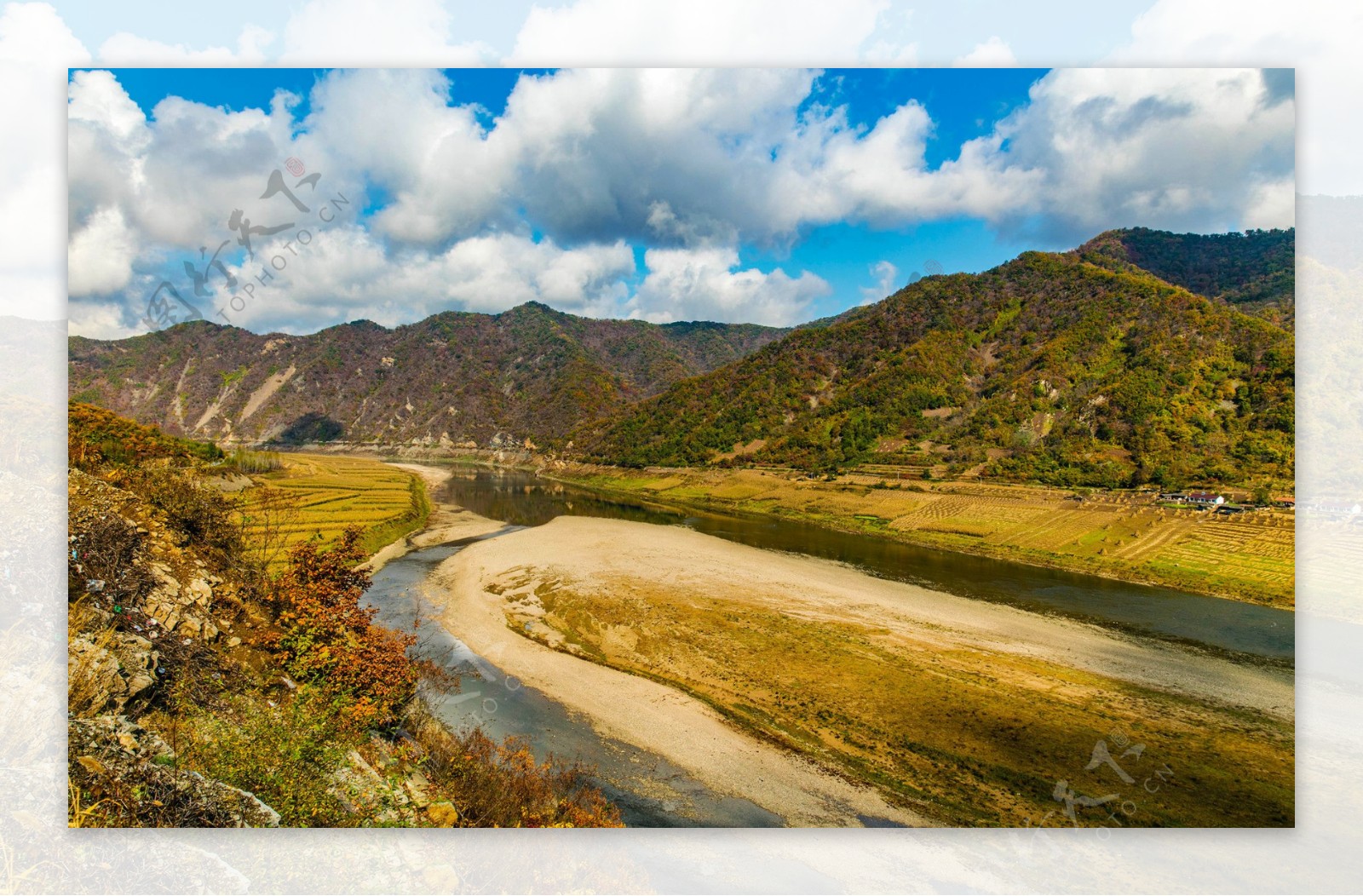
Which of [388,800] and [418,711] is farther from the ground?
[388,800]

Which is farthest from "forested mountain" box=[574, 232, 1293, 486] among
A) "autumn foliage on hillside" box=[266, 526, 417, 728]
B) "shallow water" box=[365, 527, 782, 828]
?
"autumn foliage on hillside" box=[266, 526, 417, 728]

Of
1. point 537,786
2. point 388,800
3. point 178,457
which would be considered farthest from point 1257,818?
point 178,457

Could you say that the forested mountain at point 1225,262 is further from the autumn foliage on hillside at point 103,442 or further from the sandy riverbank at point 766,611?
the autumn foliage on hillside at point 103,442

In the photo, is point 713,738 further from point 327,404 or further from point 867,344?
point 327,404

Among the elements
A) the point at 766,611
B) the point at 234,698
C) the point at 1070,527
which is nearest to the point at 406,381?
the point at 766,611

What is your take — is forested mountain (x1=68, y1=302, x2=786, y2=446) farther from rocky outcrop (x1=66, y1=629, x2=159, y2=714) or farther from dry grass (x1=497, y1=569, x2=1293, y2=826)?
dry grass (x1=497, y1=569, x2=1293, y2=826)
